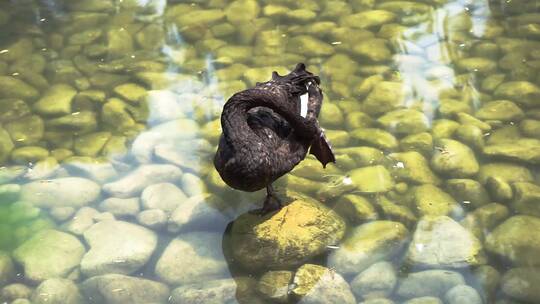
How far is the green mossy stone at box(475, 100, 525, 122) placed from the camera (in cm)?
506

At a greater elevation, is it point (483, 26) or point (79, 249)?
point (483, 26)

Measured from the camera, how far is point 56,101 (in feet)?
17.8

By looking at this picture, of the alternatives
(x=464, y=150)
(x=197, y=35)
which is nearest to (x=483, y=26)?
(x=464, y=150)

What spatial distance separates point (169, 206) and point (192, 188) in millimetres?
224

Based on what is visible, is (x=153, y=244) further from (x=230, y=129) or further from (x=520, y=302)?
(x=520, y=302)

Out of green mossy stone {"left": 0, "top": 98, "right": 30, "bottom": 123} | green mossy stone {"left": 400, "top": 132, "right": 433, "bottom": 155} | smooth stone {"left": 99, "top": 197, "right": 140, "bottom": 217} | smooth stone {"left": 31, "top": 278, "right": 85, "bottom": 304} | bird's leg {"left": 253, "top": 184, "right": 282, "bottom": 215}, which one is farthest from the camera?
green mossy stone {"left": 0, "top": 98, "right": 30, "bottom": 123}

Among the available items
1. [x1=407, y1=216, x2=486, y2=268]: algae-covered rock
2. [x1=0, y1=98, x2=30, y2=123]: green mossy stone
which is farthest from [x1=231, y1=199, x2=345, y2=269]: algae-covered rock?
[x1=0, y1=98, x2=30, y2=123]: green mossy stone

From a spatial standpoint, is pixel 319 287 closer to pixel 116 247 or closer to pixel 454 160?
pixel 116 247

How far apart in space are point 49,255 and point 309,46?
9.65 ft

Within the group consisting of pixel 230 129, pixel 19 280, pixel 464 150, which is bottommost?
pixel 19 280

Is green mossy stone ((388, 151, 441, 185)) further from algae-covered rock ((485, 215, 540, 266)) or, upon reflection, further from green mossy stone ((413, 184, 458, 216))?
algae-covered rock ((485, 215, 540, 266))

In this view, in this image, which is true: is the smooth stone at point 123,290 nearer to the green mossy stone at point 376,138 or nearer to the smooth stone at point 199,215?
the smooth stone at point 199,215

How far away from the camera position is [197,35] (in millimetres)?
6250

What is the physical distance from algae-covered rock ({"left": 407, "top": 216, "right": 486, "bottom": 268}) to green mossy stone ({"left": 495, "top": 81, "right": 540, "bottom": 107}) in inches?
58.7
